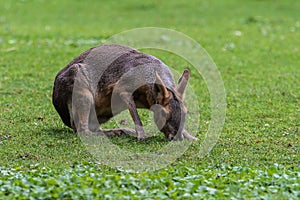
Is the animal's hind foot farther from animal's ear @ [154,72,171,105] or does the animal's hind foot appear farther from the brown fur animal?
animal's ear @ [154,72,171,105]

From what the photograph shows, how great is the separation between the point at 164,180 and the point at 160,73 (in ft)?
7.40

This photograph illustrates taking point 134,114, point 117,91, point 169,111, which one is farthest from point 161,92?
point 117,91

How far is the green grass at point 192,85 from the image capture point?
598 cm

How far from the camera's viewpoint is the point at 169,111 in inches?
304

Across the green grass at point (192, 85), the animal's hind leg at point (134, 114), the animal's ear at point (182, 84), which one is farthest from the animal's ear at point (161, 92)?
the green grass at point (192, 85)

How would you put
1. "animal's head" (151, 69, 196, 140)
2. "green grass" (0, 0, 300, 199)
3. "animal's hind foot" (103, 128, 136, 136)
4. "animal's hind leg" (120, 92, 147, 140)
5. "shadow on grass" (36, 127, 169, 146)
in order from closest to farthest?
"green grass" (0, 0, 300, 199) < "animal's head" (151, 69, 196, 140) < "shadow on grass" (36, 127, 169, 146) < "animal's hind leg" (120, 92, 147, 140) < "animal's hind foot" (103, 128, 136, 136)

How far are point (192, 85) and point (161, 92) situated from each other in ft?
12.3

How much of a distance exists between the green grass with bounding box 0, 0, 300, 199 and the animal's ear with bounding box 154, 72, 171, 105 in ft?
1.52

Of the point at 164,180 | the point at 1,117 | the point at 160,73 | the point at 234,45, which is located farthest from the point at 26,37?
the point at 164,180

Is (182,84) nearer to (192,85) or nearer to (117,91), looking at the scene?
(117,91)

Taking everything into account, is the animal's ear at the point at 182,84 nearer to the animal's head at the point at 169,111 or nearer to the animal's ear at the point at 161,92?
the animal's head at the point at 169,111

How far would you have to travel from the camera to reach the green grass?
5984 millimetres

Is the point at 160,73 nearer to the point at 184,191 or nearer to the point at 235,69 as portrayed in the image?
the point at 184,191

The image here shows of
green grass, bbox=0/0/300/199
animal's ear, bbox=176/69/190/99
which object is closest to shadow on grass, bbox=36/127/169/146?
green grass, bbox=0/0/300/199
